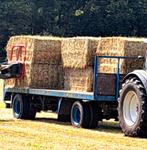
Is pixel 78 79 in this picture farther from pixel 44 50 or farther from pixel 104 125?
pixel 44 50

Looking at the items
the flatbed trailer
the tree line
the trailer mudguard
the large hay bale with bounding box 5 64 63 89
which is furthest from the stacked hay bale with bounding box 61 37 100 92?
the tree line

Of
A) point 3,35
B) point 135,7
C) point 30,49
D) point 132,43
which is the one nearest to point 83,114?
point 132,43

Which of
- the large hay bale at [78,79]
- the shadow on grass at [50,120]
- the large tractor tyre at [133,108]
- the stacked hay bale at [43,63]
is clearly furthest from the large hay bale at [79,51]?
the large tractor tyre at [133,108]

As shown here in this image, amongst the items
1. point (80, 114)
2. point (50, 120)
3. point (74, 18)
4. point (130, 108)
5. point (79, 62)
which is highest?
point (74, 18)

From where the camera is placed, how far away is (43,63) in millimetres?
19234

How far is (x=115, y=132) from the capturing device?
16250 mm

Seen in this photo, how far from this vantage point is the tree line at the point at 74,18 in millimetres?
59125

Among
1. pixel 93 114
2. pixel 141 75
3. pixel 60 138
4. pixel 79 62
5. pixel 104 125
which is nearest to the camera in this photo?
pixel 60 138

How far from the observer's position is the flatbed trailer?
15.4 meters

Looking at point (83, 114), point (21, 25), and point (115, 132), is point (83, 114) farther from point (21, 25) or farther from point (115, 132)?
point (21, 25)

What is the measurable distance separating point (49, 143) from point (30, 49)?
6.62 meters

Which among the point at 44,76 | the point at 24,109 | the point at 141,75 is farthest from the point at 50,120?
the point at 141,75

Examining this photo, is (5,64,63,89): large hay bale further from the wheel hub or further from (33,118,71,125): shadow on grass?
the wheel hub

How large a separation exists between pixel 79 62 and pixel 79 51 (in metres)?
0.29
